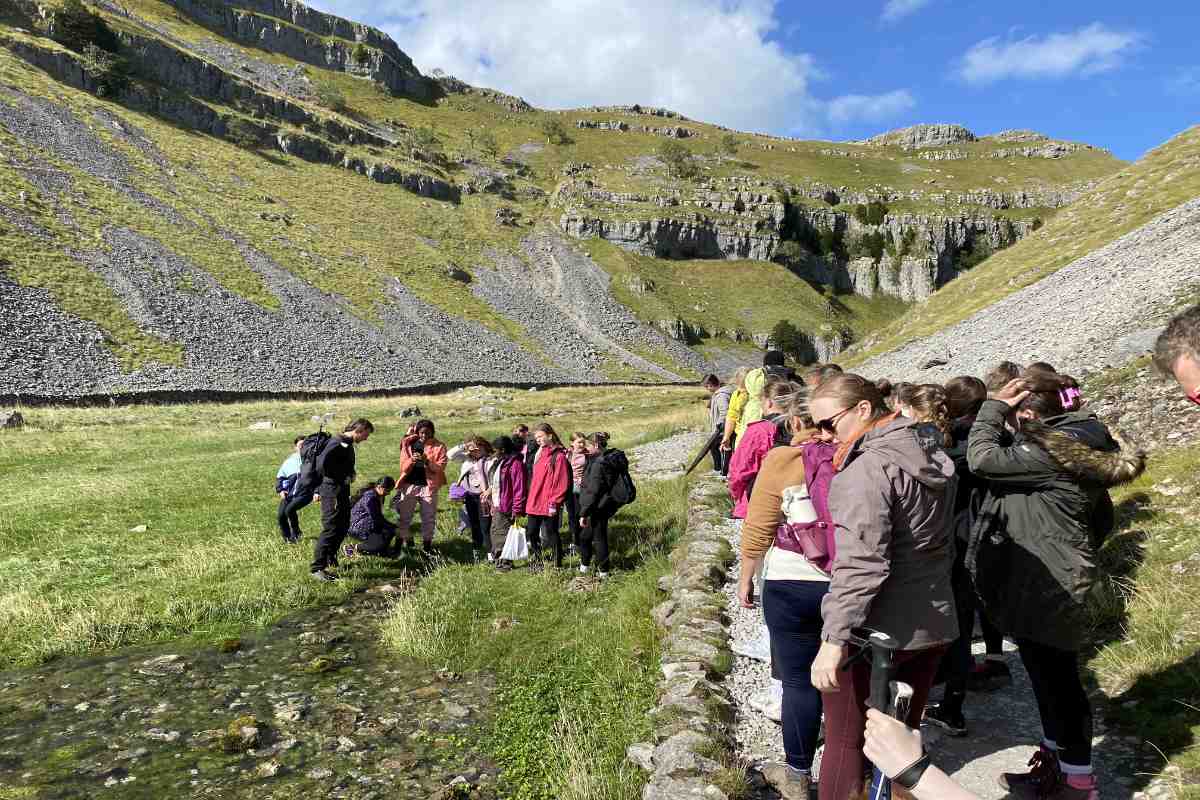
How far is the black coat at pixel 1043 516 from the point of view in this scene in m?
3.85

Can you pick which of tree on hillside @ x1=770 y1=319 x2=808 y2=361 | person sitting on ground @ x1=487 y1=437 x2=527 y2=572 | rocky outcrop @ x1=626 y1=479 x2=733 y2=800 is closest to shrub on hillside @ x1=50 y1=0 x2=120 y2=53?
tree on hillside @ x1=770 y1=319 x2=808 y2=361

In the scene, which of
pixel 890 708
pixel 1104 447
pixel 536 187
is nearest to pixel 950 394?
pixel 1104 447

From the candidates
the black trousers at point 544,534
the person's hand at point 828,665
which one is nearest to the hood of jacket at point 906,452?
the person's hand at point 828,665

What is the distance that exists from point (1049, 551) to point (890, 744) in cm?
245

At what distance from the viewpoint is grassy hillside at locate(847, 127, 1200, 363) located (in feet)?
73.2

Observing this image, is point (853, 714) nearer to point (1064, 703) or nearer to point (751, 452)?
point (1064, 703)

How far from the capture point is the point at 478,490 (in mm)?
11180

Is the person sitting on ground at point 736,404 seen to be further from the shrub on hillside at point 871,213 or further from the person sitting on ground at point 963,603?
the shrub on hillside at point 871,213

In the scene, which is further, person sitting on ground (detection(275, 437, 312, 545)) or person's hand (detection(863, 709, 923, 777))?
person sitting on ground (detection(275, 437, 312, 545))

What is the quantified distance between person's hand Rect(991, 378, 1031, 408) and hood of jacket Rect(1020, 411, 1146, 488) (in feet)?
0.71

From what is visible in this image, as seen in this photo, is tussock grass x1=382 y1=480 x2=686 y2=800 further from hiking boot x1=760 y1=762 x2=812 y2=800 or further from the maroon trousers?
the maroon trousers

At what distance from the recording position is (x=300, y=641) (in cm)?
802

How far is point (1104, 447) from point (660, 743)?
3.60 m

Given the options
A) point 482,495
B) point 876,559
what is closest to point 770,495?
point 876,559
